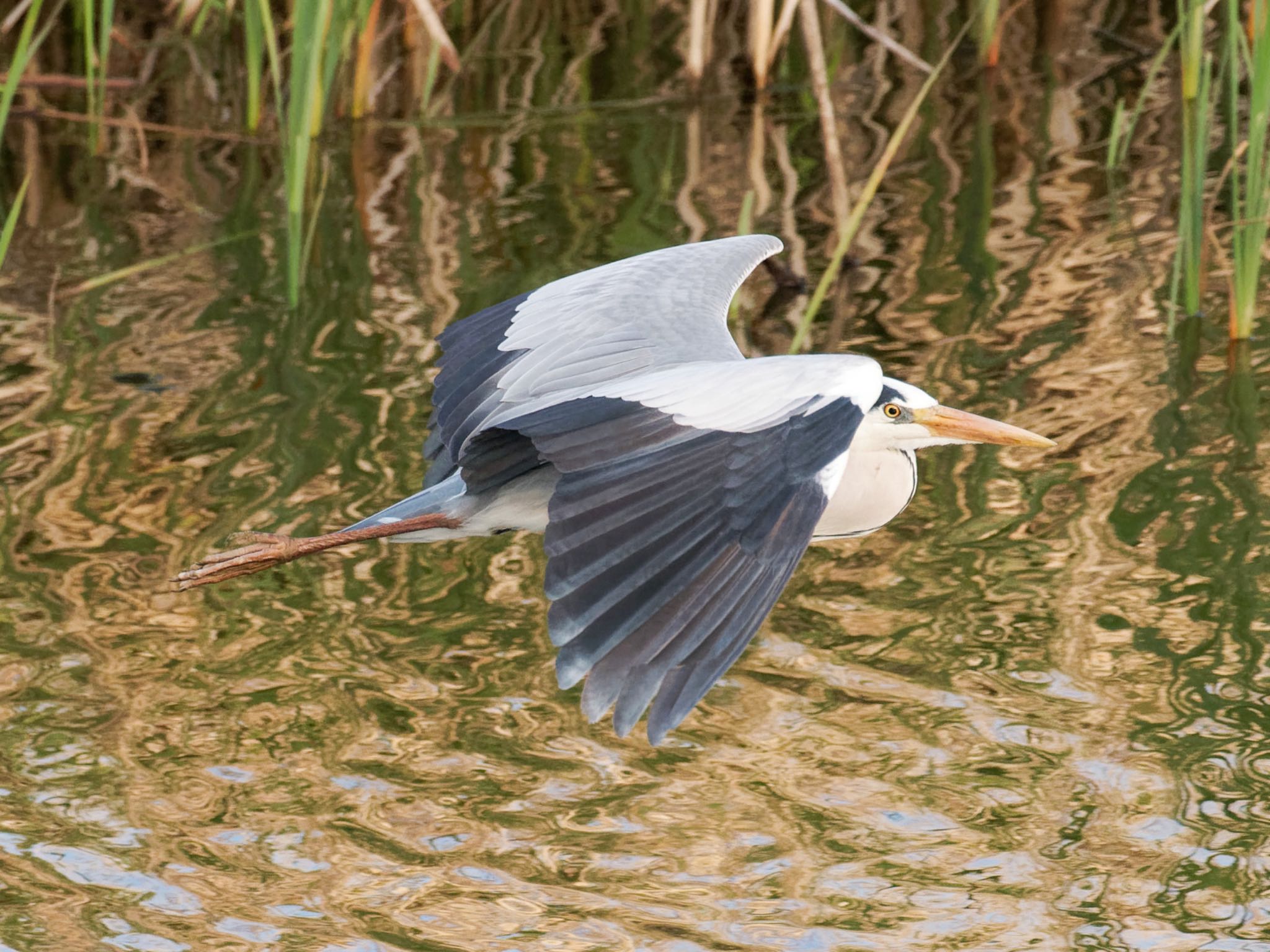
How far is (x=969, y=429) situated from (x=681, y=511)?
4.00 feet

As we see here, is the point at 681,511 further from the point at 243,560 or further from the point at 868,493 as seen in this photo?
the point at 243,560

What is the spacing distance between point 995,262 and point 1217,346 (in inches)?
42.4

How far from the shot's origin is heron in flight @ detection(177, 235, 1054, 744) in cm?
319

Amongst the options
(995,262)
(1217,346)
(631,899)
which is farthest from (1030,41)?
(631,899)

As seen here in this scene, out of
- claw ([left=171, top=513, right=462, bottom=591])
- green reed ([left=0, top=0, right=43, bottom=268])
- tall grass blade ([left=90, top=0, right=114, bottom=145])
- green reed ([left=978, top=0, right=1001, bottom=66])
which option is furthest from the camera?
green reed ([left=978, top=0, right=1001, bottom=66])

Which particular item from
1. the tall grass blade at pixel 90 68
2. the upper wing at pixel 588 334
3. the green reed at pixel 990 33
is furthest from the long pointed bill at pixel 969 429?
the green reed at pixel 990 33

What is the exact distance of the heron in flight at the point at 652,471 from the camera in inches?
126

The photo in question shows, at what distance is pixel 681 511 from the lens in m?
3.39

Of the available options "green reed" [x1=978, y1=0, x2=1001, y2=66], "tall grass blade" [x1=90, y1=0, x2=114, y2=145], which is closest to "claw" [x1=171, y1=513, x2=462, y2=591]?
"tall grass blade" [x1=90, y1=0, x2=114, y2=145]

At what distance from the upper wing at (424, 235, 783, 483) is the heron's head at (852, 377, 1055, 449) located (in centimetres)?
32

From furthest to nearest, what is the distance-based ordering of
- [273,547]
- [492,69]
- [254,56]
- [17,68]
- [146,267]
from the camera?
[492,69] < [254,56] < [146,267] < [17,68] < [273,547]

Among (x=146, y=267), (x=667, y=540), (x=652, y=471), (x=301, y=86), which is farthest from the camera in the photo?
(x=146, y=267)

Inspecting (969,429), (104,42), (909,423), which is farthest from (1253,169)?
(104,42)

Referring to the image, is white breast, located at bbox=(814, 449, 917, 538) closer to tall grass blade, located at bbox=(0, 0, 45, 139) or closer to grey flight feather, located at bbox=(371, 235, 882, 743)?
grey flight feather, located at bbox=(371, 235, 882, 743)
